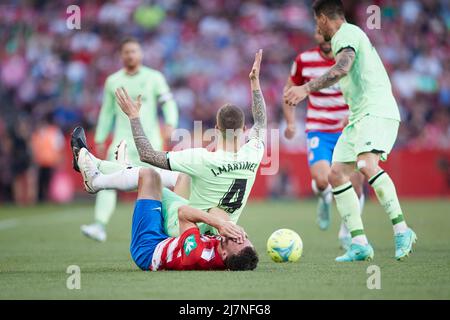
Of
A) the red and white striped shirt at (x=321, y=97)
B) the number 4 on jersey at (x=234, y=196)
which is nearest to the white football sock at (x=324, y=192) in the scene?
the red and white striped shirt at (x=321, y=97)

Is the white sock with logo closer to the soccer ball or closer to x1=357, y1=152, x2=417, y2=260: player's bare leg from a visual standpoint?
the soccer ball

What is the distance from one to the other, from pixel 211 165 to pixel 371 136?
1.74 metres

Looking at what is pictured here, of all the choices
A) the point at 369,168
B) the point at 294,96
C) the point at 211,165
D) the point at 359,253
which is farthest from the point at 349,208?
the point at 211,165

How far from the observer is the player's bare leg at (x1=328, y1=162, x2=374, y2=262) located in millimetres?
9031

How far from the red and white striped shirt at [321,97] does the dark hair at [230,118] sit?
10.6 feet

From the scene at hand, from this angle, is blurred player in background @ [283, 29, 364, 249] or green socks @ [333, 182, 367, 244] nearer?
green socks @ [333, 182, 367, 244]

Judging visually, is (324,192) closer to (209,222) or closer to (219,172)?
(219,172)

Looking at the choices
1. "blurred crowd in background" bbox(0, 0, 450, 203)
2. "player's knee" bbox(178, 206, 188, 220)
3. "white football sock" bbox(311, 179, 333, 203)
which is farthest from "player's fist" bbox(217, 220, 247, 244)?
"blurred crowd in background" bbox(0, 0, 450, 203)

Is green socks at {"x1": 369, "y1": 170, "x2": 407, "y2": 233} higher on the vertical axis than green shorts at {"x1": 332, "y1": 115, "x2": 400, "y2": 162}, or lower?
lower

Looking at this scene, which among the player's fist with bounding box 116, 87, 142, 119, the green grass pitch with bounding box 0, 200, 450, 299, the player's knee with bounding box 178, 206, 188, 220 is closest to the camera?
the green grass pitch with bounding box 0, 200, 450, 299

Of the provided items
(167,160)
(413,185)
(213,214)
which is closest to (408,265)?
(213,214)

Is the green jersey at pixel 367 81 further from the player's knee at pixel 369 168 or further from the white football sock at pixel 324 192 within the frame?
the white football sock at pixel 324 192

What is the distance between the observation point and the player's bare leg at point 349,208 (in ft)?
29.6

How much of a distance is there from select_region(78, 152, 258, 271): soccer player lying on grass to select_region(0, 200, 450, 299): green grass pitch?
0.52 ft
